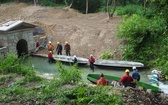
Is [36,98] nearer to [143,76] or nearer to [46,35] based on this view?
[143,76]

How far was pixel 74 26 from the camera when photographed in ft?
96.1

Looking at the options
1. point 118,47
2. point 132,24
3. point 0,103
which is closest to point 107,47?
point 118,47

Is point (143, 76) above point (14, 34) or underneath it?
underneath

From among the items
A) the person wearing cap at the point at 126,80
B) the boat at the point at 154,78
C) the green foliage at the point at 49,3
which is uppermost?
the green foliage at the point at 49,3

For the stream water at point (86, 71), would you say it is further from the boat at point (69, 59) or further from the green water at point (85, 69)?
the boat at point (69, 59)

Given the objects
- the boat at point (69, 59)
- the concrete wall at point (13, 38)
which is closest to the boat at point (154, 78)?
the boat at point (69, 59)

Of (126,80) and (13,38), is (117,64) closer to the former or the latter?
(126,80)

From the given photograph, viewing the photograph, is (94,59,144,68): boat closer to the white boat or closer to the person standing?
the white boat

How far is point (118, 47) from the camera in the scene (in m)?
24.0

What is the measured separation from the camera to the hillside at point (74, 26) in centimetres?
2536

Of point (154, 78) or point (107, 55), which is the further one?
point (107, 55)

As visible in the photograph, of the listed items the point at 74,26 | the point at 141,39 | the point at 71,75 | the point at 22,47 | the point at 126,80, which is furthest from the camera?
the point at 74,26

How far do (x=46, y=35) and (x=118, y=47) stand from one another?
8.10m

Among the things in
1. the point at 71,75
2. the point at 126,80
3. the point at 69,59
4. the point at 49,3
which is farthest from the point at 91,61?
the point at 49,3
